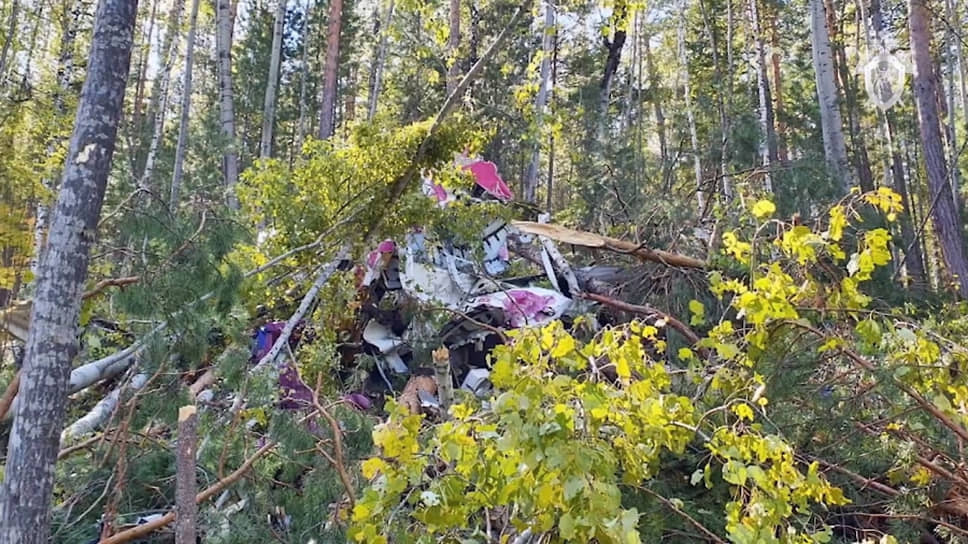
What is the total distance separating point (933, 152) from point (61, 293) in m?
6.40

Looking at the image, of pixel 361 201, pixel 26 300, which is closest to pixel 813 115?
pixel 361 201

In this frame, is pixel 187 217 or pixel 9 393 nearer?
pixel 9 393

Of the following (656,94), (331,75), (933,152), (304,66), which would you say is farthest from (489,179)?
(656,94)

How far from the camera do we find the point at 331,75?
10.4 meters

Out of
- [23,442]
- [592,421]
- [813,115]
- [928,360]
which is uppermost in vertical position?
[813,115]

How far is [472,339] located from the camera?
500 cm

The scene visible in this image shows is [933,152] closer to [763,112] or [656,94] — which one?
[763,112]

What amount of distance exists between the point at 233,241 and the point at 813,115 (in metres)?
11.5

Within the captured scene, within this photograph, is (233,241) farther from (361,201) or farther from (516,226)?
(516,226)

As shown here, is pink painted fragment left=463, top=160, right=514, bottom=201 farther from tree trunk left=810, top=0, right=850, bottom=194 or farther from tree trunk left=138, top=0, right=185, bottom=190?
tree trunk left=138, top=0, right=185, bottom=190

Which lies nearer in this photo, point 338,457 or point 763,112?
point 338,457

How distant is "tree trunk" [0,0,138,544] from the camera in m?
1.74

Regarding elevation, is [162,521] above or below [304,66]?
below

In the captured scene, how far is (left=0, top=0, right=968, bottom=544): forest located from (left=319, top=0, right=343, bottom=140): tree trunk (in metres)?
2.00
